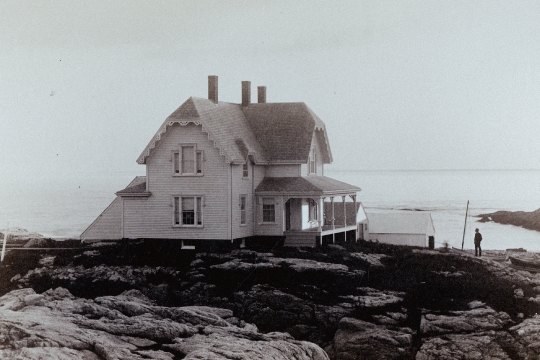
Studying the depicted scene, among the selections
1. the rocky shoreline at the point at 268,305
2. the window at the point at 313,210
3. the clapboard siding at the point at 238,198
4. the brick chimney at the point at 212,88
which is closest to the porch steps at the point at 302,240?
the rocky shoreline at the point at 268,305

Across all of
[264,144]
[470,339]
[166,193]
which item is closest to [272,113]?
[264,144]

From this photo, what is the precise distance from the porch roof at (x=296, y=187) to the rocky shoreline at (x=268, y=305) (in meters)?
2.97

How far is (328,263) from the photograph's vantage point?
31906 mm

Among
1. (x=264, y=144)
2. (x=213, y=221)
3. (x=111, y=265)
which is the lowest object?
(x=111, y=265)

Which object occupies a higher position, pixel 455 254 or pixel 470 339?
pixel 455 254

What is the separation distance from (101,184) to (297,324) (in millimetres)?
24000

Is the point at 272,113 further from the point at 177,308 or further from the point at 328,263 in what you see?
the point at 177,308

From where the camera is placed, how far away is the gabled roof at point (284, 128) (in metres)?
37.4

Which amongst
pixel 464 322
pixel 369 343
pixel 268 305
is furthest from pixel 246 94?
pixel 464 322

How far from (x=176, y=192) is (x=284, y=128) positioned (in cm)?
774

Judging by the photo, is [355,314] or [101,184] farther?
[101,184]

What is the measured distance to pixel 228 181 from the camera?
3316cm

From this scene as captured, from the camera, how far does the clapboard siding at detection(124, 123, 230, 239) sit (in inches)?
1312

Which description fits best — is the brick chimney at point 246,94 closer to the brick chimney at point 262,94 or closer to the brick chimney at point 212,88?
the brick chimney at point 262,94
